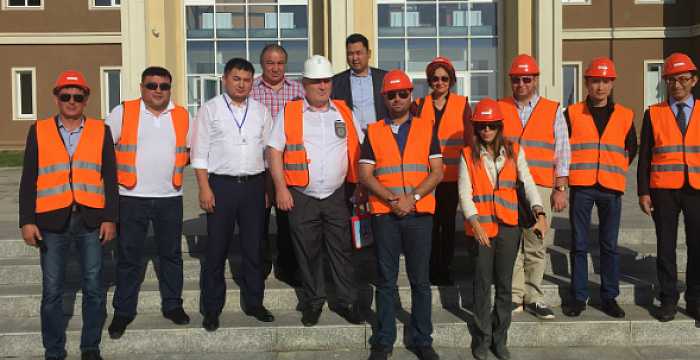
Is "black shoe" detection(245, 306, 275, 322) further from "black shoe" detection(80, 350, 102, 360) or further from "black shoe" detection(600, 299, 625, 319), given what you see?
"black shoe" detection(600, 299, 625, 319)

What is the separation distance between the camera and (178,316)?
5254 mm

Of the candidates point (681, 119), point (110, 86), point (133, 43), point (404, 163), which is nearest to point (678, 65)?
point (681, 119)

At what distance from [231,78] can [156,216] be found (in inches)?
49.1

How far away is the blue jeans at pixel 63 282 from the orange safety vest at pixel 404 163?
2.06 meters

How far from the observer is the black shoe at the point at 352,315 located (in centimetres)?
520

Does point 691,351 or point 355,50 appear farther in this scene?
point 355,50

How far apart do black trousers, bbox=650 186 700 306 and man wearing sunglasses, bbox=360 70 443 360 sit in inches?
77.5

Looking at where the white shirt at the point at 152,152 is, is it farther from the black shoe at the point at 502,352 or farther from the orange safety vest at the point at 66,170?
the black shoe at the point at 502,352

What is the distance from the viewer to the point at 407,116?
4836 mm

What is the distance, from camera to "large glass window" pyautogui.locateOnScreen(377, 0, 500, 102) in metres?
16.7

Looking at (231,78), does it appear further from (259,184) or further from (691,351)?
(691,351)

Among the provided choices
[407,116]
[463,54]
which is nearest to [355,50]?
[407,116]

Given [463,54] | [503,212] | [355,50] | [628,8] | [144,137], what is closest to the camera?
[503,212]

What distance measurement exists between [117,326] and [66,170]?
1328mm
